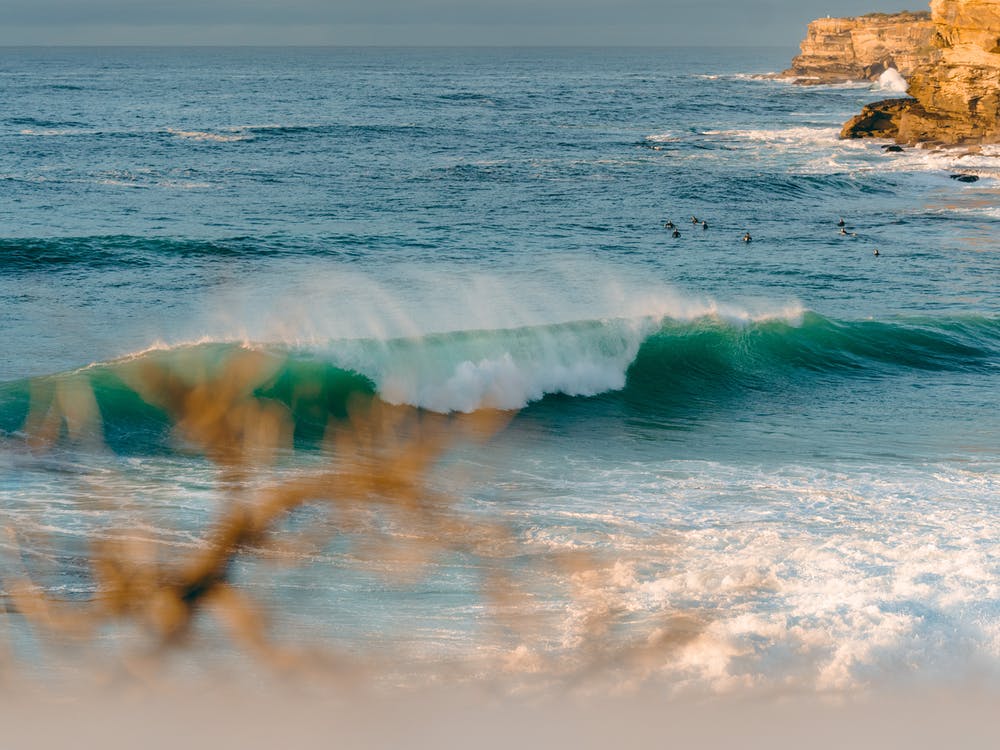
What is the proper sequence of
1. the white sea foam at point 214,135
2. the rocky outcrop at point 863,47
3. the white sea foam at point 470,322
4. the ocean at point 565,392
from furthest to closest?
the rocky outcrop at point 863,47, the white sea foam at point 214,135, the white sea foam at point 470,322, the ocean at point 565,392

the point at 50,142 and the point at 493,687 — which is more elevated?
the point at 50,142

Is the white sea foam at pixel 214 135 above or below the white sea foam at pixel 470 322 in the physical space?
above

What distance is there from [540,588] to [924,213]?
2635 centimetres

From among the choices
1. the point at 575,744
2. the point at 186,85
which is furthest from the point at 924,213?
the point at 186,85

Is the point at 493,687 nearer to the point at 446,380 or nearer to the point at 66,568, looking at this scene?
the point at 66,568

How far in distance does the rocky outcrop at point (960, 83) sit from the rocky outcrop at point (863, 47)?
5620cm

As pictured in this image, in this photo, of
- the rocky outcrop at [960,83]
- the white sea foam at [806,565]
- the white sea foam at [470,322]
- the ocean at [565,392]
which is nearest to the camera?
the white sea foam at [806,565]

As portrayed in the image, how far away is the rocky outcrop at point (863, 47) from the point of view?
340 ft

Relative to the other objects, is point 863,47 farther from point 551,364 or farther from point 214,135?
point 551,364

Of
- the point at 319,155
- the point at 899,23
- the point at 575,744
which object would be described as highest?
the point at 899,23

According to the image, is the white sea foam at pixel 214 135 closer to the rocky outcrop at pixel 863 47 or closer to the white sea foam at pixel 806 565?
the white sea foam at pixel 806 565

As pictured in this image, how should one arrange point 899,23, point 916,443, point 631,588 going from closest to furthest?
1. point 631,588
2. point 916,443
3. point 899,23

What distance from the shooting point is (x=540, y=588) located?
838 cm

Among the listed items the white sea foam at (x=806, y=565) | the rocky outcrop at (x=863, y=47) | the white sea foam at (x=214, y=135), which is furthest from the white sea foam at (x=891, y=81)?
the white sea foam at (x=806, y=565)
